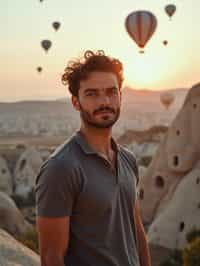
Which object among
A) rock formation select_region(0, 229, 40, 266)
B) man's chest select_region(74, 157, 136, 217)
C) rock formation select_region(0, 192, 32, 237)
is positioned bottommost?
rock formation select_region(0, 192, 32, 237)

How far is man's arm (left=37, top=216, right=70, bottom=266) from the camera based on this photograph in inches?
96.7

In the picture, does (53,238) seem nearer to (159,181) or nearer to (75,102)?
(75,102)

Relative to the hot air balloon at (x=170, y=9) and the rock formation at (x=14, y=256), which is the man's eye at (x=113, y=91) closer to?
the rock formation at (x=14, y=256)

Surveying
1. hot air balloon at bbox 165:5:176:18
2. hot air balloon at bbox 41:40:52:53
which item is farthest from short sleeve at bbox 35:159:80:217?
hot air balloon at bbox 41:40:52:53

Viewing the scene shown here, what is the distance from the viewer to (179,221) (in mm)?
17016

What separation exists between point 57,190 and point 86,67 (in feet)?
2.28

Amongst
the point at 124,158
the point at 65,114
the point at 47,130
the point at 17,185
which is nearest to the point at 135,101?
the point at 65,114

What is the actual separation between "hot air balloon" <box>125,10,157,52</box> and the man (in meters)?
18.1

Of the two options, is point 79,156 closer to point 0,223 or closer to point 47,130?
point 0,223

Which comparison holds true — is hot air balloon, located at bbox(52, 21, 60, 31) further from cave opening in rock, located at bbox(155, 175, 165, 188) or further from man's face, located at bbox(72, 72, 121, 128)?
man's face, located at bbox(72, 72, 121, 128)

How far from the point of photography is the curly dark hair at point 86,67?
104 inches

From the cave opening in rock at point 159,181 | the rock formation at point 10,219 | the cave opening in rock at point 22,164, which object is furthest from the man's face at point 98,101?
the cave opening in rock at point 22,164

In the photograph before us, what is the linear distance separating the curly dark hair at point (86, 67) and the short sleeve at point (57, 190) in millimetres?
490

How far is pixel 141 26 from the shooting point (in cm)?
2044
